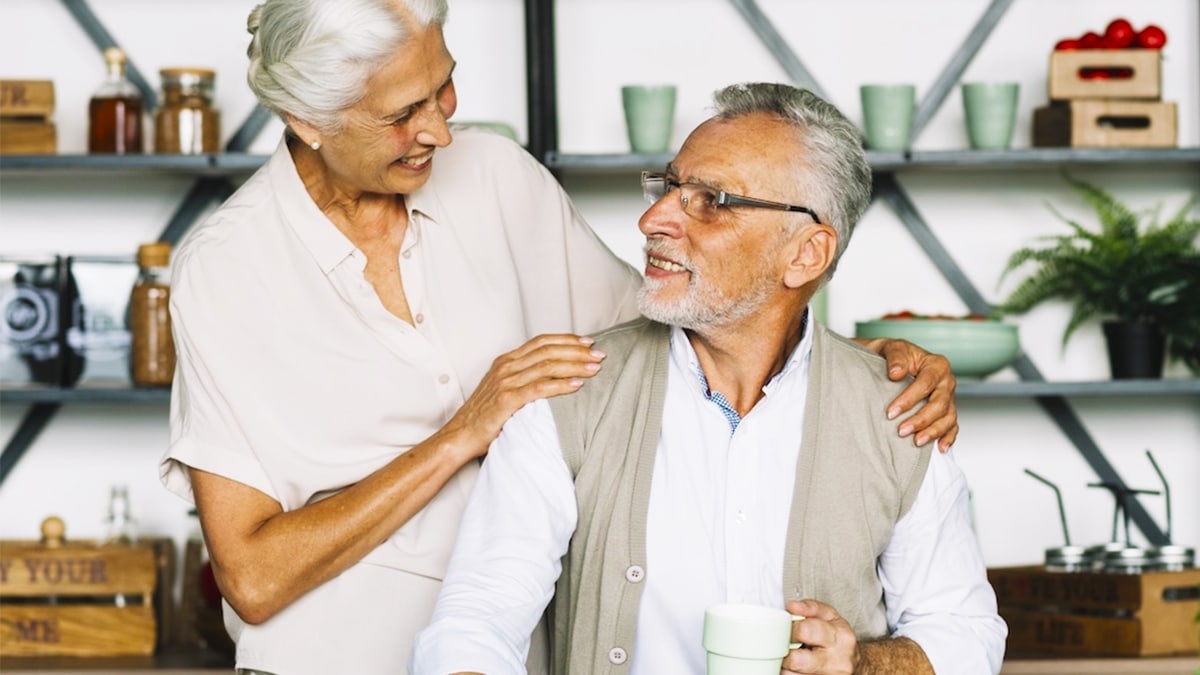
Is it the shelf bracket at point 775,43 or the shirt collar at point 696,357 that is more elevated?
the shelf bracket at point 775,43

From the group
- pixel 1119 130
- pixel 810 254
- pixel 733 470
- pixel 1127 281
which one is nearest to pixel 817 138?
pixel 810 254

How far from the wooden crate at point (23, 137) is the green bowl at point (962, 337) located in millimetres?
2034

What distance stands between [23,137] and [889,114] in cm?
211

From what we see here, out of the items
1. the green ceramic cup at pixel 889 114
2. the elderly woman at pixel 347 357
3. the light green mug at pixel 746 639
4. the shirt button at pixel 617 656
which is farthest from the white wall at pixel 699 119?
the light green mug at pixel 746 639

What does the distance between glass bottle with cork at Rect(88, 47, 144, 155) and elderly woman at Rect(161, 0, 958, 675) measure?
150cm

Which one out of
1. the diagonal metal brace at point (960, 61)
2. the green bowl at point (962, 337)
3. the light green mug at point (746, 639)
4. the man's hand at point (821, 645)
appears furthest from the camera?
the diagonal metal brace at point (960, 61)

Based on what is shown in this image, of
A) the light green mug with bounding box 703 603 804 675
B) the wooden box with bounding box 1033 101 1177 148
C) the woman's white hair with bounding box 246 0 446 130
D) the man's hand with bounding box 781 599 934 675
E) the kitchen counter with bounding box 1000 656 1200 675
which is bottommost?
the kitchen counter with bounding box 1000 656 1200 675

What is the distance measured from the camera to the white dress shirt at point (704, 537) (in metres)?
1.94

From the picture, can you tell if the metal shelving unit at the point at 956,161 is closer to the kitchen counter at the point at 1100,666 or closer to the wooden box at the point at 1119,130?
the wooden box at the point at 1119,130

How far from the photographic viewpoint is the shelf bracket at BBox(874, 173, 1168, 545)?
385 centimetres

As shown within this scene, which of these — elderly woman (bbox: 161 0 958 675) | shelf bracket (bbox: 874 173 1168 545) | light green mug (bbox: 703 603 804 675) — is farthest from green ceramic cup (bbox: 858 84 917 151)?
light green mug (bbox: 703 603 804 675)

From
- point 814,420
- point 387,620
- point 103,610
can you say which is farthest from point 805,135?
point 103,610

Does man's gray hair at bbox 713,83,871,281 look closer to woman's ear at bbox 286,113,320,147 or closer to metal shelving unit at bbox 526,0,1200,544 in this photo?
woman's ear at bbox 286,113,320,147

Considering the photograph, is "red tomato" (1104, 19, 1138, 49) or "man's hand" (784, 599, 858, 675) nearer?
"man's hand" (784, 599, 858, 675)
